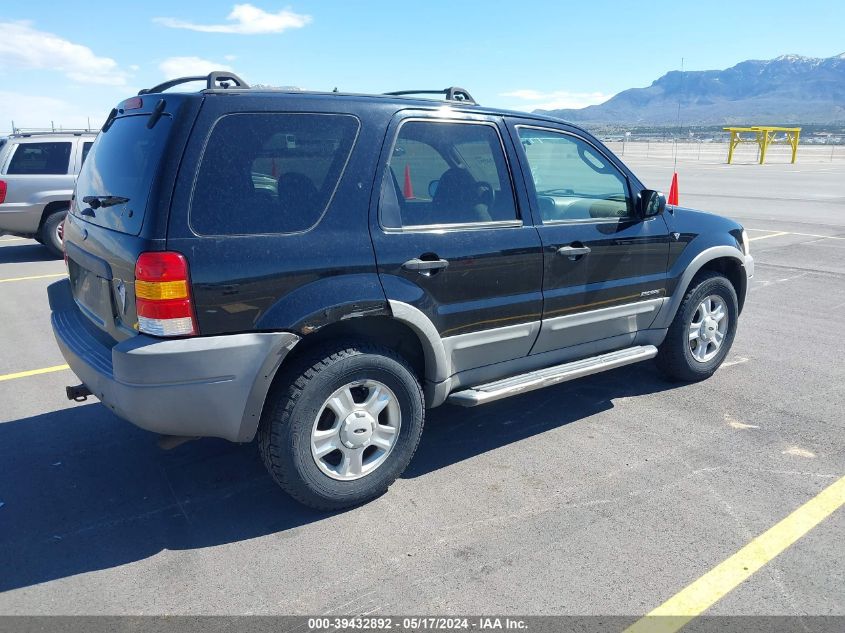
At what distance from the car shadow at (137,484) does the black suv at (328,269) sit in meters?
0.41

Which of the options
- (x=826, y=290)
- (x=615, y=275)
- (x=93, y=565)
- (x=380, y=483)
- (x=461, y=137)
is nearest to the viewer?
(x=93, y=565)

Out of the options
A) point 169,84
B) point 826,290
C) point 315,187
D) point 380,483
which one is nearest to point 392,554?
point 380,483

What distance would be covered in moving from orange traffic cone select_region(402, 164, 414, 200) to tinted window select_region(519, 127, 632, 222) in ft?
2.68

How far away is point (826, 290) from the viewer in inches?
322

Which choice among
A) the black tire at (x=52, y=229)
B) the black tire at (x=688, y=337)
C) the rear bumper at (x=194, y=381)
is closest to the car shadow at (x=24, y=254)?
the black tire at (x=52, y=229)

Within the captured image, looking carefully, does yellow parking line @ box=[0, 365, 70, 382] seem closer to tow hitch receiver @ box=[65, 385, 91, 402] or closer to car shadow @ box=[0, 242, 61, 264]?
tow hitch receiver @ box=[65, 385, 91, 402]

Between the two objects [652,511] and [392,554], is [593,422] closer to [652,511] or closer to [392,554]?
[652,511]

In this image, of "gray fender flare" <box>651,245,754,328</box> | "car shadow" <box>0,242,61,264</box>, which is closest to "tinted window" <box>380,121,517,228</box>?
"gray fender flare" <box>651,245,754,328</box>

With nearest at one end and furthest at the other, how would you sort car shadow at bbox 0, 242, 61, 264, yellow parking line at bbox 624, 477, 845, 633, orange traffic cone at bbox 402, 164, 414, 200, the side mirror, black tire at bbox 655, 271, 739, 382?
yellow parking line at bbox 624, 477, 845, 633
orange traffic cone at bbox 402, 164, 414, 200
the side mirror
black tire at bbox 655, 271, 739, 382
car shadow at bbox 0, 242, 61, 264

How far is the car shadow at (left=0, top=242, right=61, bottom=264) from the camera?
10.8 m

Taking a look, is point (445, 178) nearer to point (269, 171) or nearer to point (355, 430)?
point (269, 171)

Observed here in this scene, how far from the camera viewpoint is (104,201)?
3.42 metres

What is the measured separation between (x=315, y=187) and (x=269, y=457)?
4.18 ft

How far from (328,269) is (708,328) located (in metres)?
3.17
